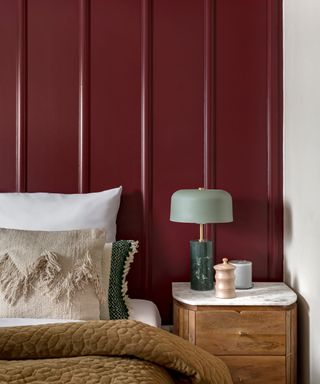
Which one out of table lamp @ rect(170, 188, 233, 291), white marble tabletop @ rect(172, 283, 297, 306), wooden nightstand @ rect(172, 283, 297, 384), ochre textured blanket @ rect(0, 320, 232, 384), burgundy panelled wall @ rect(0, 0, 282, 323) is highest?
burgundy panelled wall @ rect(0, 0, 282, 323)

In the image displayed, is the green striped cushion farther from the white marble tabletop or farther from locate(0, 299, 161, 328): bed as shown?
the white marble tabletop

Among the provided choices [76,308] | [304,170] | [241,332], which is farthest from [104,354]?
[304,170]

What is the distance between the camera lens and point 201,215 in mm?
2598

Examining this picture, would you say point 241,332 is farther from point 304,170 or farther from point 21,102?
Answer: point 21,102

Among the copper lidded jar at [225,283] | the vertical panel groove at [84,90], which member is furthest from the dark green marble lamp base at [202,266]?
the vertical panel groove at [84,90]

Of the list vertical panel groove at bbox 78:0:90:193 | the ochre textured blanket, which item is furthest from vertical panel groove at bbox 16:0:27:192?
the ochre textured blanket

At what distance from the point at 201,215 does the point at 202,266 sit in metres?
0.27

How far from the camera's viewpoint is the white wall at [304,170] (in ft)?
7.95

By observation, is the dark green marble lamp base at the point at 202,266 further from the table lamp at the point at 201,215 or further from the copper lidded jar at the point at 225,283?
the copper lidded jar at the point at 225,283

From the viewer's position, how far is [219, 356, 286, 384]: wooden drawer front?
248 cm

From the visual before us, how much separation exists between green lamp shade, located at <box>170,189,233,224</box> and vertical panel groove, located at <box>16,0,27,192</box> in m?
0.85

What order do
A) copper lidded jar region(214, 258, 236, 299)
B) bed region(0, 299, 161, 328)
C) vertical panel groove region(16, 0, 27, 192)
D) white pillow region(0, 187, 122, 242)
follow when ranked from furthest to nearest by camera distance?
vertical panel groove region(16, 0, 27, 192) → white pillow region(0, 187, 122, 242) → copper lidded jar region(214, 258, 236, 299) → bed region(0, 299, 161, 328)

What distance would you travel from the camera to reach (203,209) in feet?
8.52

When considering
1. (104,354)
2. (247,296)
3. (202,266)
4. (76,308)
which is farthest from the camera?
(202,266)
